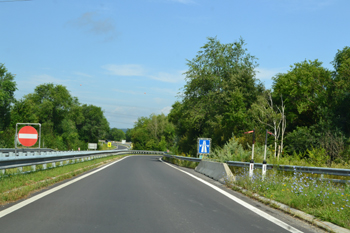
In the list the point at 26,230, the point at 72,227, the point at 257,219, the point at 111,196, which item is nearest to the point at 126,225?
the point at 72,227

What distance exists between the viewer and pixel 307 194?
8258 mm

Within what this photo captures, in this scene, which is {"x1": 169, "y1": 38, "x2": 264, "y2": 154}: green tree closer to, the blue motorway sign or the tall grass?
the blue motorway sign

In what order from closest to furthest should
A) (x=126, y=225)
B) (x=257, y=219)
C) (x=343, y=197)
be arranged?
1. (x=126, y=225)
2. (x=257, y=219)
3. (x=343, y=197)

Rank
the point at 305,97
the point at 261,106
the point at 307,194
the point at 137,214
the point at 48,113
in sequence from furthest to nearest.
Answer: the point at 48,113 → the point at 305,97 → the point at 261,106 → the point at 307,194 → the point at 137,214

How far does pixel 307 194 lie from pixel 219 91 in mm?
34757

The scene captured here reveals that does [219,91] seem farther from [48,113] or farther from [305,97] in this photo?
[48,113]

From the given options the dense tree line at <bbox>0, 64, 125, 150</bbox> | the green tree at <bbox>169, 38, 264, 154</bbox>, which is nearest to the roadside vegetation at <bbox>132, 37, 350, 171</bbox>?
the green tree at <bbox>169, 38, 264, 154</bbox>

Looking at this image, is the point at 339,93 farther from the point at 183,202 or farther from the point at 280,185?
the point at 183,202

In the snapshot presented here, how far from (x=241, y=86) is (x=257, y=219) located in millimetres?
34207

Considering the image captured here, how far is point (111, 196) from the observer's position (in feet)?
29.1

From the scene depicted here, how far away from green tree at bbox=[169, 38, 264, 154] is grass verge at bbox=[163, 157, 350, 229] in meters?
23.8

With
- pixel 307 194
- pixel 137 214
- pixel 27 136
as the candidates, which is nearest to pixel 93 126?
pixel 27 136

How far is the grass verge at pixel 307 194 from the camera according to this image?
658 cm

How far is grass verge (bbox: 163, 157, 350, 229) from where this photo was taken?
6578 millimetres
